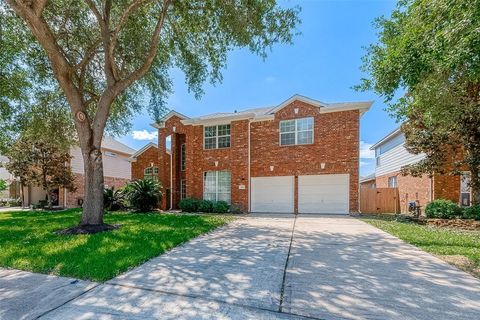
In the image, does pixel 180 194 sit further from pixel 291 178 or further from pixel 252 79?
pixel 252 79

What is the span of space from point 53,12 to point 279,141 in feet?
40.0

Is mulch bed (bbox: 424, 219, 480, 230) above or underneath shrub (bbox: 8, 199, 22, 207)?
above

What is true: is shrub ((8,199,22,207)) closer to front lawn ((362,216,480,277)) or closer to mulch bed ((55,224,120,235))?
mulch bed ((55,224,120,235))

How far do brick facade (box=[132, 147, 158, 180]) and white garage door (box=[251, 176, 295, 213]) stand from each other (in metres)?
8.56

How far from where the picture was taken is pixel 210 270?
4566 millimetres

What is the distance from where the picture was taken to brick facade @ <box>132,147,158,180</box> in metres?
19.8

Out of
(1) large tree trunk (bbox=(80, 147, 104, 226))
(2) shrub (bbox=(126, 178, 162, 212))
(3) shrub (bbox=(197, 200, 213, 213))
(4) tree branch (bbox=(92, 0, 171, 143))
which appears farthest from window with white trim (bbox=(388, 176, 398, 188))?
(1) large tree trunk (bbox=(80, 147, 104, 226))

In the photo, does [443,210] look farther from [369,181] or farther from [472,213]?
[369,181]

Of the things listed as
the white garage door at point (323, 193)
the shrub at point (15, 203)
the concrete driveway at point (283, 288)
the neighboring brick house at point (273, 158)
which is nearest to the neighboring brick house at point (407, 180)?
the neighboring brick house at point (273, 158)

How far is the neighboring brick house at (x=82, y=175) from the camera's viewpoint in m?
21.3

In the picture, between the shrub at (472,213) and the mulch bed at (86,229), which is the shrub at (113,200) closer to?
the mulch bed at (86,229)

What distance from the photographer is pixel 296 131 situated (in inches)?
607

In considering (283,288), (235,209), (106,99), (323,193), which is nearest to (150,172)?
(235,209)

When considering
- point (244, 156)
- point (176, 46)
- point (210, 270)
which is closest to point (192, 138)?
point (244, 156)
